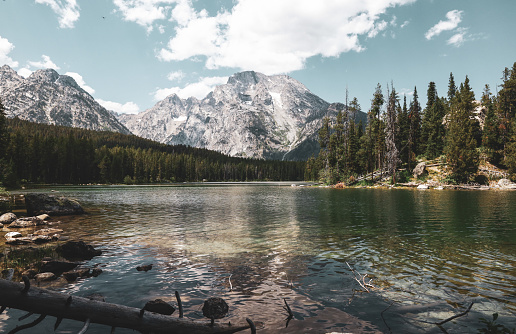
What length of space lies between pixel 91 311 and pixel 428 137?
4860 inches

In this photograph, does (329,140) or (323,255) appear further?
(329,140)

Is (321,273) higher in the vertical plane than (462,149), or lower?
lower

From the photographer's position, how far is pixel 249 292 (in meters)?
10.6

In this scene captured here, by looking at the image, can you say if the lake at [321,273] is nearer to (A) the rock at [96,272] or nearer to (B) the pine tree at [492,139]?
(A) the rock at [96,272]

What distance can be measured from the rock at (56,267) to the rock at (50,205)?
24023mm

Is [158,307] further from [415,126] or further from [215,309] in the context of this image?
[415,126]

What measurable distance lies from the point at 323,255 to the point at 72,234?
20435 mm

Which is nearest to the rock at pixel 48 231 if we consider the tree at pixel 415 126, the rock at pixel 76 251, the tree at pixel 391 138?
the rock at pixel 76 251

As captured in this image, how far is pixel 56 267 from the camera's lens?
13367 millimetres

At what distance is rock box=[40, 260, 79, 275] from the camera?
43.0 ft

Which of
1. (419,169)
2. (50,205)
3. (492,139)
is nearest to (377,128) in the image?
(419,169)

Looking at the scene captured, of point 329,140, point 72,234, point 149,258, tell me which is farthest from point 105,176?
point 149,258

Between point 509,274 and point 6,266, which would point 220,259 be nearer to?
point 6,266

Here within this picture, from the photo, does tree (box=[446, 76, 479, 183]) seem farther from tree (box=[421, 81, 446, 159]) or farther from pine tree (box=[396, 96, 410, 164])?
pine tree (box=[396, 96, 410, 164])
